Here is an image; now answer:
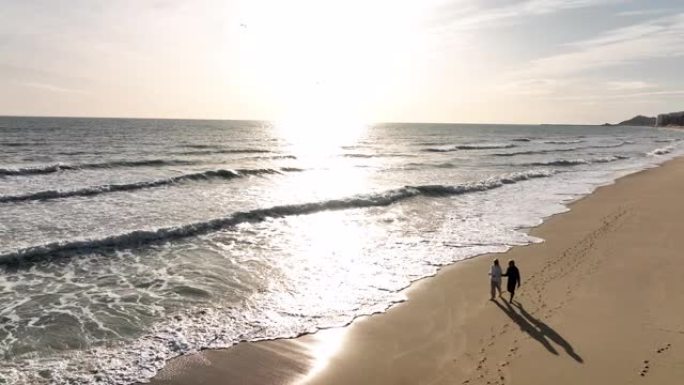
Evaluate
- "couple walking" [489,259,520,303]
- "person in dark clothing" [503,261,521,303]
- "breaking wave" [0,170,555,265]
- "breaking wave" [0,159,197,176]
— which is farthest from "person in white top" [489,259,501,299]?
"breaking wave" [0,159,197,176]

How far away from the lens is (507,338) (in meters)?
10.2

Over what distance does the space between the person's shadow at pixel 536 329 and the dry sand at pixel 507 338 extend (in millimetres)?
21

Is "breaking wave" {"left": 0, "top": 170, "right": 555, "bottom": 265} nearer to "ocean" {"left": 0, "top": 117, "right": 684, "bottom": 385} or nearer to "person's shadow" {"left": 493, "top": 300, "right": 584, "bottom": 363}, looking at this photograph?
"ocean" {"left": 0, "top": 117, "right": 684, "bottom": 385}

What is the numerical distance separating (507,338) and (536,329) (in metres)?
0.82

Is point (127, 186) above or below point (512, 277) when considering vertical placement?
above

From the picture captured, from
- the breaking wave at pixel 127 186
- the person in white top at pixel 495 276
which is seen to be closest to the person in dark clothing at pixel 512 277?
the person in white top at pixel 495 276

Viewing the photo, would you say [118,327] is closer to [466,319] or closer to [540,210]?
[466,319]

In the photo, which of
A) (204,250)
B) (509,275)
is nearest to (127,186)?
(204,250)

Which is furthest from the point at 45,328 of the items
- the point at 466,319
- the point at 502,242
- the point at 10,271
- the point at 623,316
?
the point at 502,242

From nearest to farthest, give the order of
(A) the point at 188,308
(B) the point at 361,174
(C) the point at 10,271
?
(A) the point at 188,308 < (C) the point at 10,271 < (B) the point at 361,174

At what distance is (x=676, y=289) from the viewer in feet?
41.9

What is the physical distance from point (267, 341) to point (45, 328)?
4654 millimetres

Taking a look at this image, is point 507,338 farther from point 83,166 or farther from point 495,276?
point 83,166

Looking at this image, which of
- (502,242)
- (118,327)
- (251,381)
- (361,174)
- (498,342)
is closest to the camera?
(251,381)
